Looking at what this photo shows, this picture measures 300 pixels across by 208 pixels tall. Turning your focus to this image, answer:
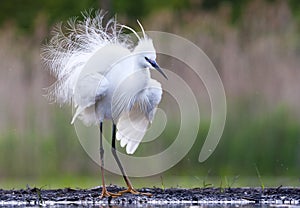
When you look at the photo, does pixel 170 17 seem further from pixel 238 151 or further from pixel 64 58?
pixel 64 58

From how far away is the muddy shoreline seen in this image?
289 inches

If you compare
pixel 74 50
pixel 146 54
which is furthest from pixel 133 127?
pixel 74 50

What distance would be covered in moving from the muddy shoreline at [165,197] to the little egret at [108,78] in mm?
256

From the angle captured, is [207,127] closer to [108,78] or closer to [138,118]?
[138,118]

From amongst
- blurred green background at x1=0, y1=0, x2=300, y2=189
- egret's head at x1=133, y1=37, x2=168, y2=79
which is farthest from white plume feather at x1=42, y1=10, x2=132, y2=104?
blurred green background at x1=0, y1=0, x2=300, y2=189

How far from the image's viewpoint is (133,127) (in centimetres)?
838

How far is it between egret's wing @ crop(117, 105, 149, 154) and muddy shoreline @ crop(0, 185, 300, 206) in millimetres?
557

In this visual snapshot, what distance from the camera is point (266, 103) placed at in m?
11.2

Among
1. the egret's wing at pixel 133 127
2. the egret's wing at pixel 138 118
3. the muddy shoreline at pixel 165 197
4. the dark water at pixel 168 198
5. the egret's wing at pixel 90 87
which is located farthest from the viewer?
the egret's wing at pixel 133 127

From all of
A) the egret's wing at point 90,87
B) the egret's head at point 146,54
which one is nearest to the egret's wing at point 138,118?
the egret's head at point 146,54

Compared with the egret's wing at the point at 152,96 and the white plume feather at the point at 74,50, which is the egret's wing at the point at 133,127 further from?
the white plume feather at the point at 74,50

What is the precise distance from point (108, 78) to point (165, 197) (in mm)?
1217

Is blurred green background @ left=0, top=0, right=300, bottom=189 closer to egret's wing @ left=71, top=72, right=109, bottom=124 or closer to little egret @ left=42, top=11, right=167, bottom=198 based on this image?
little egret @ left=42, top=11, right=167, bottom=198

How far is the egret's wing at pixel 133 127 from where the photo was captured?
8359 mm
